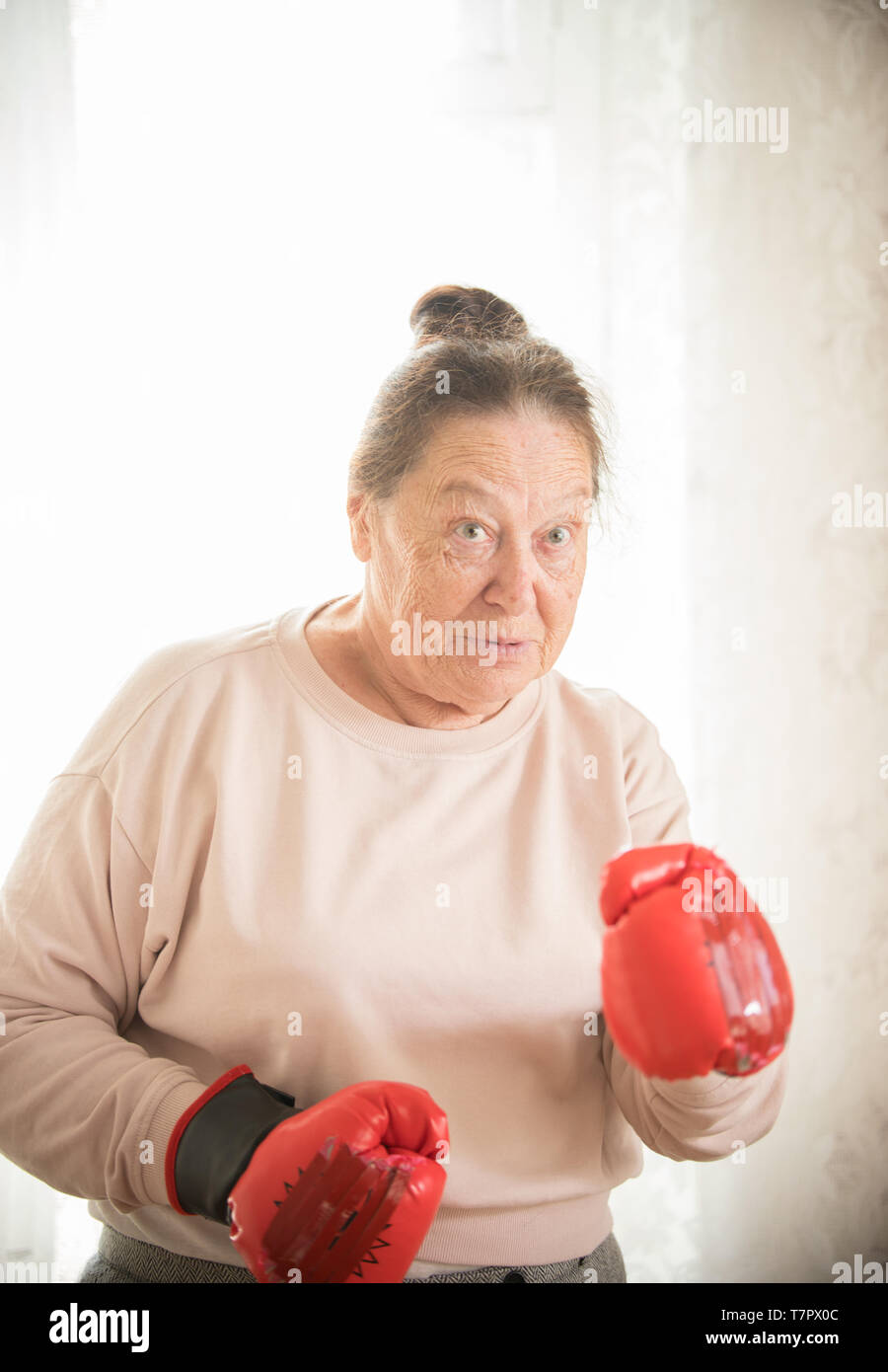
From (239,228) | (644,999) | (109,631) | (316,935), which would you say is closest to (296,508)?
(109,631)

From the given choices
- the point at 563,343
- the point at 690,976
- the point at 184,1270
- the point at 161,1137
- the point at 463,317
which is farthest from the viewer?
the point at 563,343

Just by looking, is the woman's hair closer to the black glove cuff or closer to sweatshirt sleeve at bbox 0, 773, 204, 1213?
sweatshirt sleeve at bbox 0, 773, 204, 1213

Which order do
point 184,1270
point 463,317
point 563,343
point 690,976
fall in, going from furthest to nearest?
point 563,343, point 463,317, point 184,1270, point 690,976

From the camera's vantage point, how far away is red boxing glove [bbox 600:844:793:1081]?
2.68 ft

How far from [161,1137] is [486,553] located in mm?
663

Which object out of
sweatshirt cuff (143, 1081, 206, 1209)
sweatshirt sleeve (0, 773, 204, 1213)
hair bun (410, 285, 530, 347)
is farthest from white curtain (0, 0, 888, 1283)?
sweatshirt cuff (143, 1081, 206, 1209)

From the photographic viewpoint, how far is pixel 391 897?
A: 3.46 ft

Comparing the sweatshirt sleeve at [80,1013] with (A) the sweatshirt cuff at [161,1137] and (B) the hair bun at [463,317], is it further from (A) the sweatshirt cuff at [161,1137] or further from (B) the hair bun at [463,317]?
(B) the hair bun at [463,317]

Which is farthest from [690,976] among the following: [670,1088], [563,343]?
[563,343]

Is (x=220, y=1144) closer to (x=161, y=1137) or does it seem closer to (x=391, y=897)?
(x=161, y=1137)

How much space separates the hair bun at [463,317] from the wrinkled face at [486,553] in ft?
0.46

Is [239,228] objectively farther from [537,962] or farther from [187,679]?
[537,962]

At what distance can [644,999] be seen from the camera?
2.73 ft

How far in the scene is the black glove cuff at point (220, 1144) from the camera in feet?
2.92
